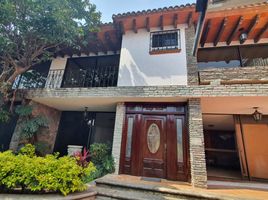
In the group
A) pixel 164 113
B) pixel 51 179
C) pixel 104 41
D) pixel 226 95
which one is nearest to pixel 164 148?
pixel 164 113

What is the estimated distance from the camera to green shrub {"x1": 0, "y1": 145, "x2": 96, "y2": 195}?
125 inches

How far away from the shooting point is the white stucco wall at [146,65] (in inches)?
228

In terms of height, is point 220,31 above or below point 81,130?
above

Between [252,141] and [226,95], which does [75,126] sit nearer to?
[226,95]

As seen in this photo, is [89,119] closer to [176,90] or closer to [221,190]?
[176,90]

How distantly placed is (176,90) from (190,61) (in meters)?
1.42

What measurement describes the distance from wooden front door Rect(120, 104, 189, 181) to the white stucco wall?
1024 mm

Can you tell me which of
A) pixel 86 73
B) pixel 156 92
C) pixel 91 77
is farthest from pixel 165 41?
pixel 86 73

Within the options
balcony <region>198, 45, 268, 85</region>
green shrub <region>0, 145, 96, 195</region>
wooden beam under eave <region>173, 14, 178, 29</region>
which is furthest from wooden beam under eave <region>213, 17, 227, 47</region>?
green shrub <region>0, 145, 96, 195</region>

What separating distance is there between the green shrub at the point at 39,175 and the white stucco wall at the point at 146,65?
3.63 metres

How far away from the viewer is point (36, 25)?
5770mm

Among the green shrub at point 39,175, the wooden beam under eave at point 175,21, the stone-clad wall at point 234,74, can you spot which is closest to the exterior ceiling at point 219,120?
the stone-clad wall at point 234,74

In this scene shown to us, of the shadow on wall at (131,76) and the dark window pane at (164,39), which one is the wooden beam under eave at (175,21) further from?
the shadow on wall at (131,76)

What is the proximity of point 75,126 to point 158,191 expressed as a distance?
5.64 meters
